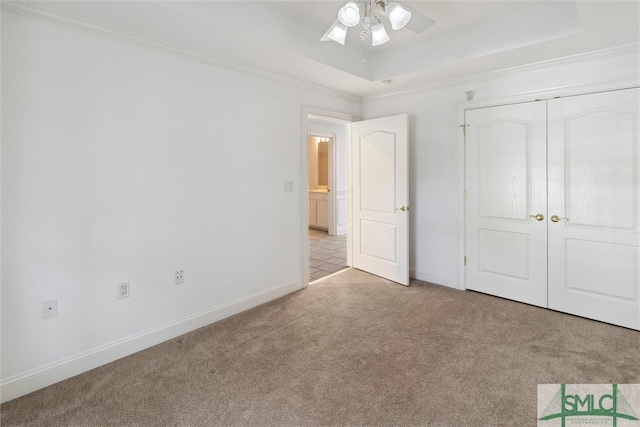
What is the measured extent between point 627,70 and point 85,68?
4.06 meters

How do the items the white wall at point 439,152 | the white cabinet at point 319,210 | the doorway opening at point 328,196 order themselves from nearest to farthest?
the white wall at point 439,152 < the doorway opening at point 328,196 < the white cabinet at point 319,210

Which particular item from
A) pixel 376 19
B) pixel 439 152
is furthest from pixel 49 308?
pixel 439 152

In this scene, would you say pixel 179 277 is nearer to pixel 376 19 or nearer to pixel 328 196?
pixel 376 19

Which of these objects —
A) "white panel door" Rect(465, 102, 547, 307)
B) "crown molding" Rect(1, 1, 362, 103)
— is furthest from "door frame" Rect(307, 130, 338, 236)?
"white panel door" Rect(465, 102, 547, 307)

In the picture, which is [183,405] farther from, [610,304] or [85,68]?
[610,304]

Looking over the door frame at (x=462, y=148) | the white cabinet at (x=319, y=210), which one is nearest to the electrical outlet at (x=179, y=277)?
the door frame at (x=462, y=148)

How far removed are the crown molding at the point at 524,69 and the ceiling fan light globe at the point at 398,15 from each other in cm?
167

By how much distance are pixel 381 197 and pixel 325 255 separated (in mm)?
1721

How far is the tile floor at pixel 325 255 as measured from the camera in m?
4.50

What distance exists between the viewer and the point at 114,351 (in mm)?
2361

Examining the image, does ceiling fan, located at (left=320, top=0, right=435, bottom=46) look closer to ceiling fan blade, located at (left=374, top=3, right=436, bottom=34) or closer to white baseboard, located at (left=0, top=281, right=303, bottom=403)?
ceiling fan blade, located at (left=374, top=3, right=436, bottom=34)

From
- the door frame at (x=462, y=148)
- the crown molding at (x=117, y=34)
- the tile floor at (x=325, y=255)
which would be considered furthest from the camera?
the tile floor at (x=325, y=255)

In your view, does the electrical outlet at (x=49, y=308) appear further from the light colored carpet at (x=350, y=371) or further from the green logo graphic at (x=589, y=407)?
the green logo graphic at (x=589, y=407)

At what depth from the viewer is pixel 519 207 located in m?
3.28
